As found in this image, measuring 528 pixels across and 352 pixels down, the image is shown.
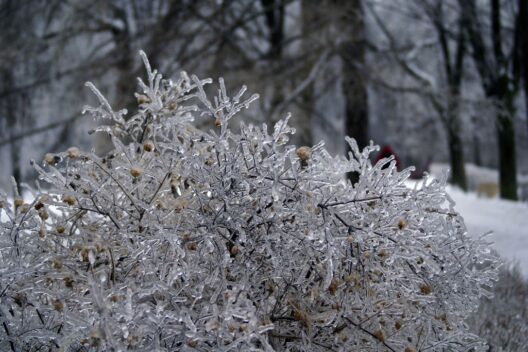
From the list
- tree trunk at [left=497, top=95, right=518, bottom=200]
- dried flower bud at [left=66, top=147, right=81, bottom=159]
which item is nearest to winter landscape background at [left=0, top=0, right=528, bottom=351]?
tree trunk at [left=497, top=95, right=518, bottom=200]

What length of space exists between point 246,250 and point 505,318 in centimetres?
269

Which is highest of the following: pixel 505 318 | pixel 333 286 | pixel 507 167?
pixel 333 286

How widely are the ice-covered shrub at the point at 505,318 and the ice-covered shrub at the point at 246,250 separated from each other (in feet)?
3.63

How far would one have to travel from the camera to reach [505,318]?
13.3 feet

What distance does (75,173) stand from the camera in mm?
2152

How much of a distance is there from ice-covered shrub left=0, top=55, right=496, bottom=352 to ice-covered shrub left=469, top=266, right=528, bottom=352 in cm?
111

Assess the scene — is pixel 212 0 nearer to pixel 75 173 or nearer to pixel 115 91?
pixel 115 91

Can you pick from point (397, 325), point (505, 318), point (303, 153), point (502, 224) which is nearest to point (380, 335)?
point (397, 325)

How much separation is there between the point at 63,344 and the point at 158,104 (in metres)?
1.02

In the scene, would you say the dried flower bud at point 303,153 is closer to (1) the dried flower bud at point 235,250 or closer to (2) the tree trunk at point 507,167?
(1) the dried flower bud at point 235,250

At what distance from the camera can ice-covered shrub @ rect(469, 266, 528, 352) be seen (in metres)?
3.43

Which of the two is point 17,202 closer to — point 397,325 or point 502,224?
point 397,325

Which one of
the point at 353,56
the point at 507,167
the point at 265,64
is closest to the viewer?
the point at 353,56

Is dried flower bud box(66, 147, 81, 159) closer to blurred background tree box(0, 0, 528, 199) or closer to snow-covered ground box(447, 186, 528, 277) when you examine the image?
snow-covered ground box(447, 186, 528, 277)
